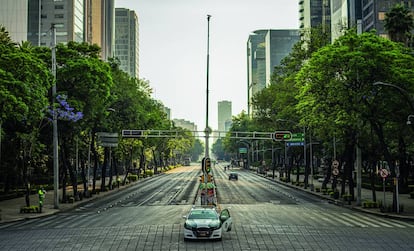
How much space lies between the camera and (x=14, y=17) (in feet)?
371

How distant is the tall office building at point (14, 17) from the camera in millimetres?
111500

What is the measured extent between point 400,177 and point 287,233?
40.5 meters

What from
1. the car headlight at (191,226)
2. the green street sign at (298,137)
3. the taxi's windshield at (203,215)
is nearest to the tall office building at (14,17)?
the green street sign at (298,137)

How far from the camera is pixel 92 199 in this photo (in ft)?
184

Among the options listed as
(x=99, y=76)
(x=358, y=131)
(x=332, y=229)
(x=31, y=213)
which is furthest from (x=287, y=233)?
(x=99, y=76)

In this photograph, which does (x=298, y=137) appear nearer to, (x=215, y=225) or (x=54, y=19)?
(x=215, y=225)

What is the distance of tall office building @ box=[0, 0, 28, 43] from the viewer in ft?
366

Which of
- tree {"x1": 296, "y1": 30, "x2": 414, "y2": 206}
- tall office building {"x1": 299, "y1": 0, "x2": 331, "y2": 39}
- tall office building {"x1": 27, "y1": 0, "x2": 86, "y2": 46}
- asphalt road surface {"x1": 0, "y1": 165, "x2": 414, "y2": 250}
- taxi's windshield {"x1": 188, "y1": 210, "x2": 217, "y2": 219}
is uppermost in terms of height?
tall office building {"x1": 299, "y1": 0, "x2": 331, "y2": 39}

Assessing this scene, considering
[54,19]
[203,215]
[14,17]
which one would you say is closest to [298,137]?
[203,215]

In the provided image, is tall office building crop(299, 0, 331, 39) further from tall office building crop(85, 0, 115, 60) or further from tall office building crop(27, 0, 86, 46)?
tall office building crop(27, 0, 86, 46)

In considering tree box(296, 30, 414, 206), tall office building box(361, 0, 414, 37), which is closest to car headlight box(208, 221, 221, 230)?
tree box(296, 30, 414, 206)

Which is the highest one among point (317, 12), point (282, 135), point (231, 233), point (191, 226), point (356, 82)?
point (317, 12)

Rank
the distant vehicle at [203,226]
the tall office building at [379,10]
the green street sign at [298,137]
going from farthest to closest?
1. the tall office building at [379,10]
2. the green street sign at [298,137]
3. the distant vehicle at [203,226]

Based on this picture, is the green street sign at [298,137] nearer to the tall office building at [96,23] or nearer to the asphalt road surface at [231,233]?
the asphalt road surface at [231,233]
